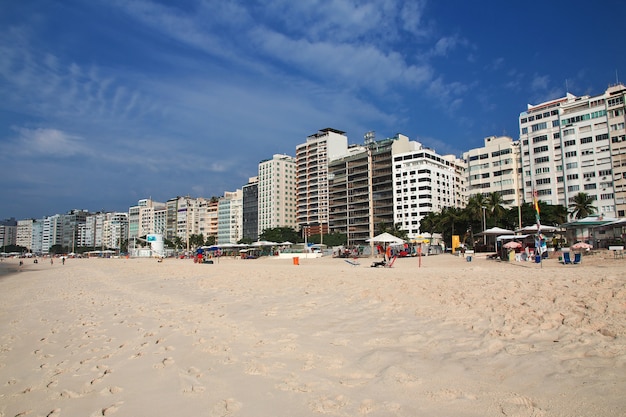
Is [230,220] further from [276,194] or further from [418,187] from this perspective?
[418,187]

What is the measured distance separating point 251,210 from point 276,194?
14.3 meters

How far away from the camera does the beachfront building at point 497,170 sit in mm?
83125

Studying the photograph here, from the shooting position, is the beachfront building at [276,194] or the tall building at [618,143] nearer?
the tall building at [618,143]

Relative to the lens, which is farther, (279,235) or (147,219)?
(147,219)

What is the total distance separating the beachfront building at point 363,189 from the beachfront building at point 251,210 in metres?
36.6

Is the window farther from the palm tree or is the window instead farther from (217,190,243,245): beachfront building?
(217,190,243,245): beachfront building

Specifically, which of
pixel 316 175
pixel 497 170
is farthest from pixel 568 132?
pixel 316 175

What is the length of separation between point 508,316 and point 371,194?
102506mm

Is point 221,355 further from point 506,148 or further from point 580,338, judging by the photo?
point 506,148

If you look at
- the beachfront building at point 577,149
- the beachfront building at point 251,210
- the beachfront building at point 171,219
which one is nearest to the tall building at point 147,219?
the beachfront building at point 171,219

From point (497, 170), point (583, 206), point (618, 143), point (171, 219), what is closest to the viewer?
point (583, 206)

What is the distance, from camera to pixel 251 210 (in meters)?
147

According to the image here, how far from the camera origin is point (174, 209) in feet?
576

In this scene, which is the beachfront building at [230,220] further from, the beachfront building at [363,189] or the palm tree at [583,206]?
the palm tree at [583,206]
